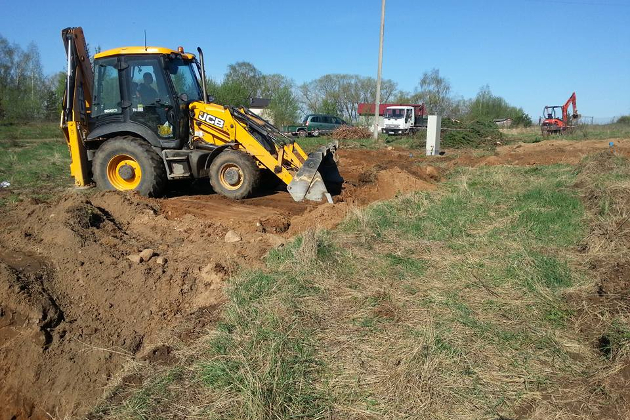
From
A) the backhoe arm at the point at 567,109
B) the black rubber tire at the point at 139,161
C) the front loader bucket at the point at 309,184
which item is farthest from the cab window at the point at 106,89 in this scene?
the backhoe arm at the point at 567,109

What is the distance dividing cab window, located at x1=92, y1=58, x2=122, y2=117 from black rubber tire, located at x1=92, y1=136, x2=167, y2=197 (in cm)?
58

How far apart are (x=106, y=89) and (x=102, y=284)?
17.4 ft

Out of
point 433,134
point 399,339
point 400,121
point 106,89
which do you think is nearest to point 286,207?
point 106,89

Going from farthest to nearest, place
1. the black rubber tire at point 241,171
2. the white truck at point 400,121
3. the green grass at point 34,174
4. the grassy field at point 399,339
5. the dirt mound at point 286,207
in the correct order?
the white truck at point 400,121, the green grass at point 34,174, the black rubber tire at point 241,171, the dirt mound at point 286,207, the grassy field at point 399,339

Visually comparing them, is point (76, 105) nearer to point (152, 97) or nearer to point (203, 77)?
point (152, 97)

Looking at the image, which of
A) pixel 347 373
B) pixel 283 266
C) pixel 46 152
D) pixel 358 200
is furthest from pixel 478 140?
pixel 347 373

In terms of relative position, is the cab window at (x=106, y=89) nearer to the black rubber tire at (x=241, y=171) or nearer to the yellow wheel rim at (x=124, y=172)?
the yellow wheel rim at (x=124, y=172)

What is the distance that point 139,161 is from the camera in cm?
906

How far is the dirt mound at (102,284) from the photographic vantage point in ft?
13.3

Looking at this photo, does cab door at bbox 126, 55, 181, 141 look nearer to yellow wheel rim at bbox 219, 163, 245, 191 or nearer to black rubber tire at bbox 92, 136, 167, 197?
black rubber tire at bbox 92, 136, 167, 197

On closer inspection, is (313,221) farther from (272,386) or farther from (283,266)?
(272,386)

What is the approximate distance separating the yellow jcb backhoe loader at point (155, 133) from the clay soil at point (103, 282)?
77 cm

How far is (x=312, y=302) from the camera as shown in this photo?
180 inches

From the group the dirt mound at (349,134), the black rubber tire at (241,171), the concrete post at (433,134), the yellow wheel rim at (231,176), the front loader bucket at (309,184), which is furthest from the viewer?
the dirt mound at (349,134)
